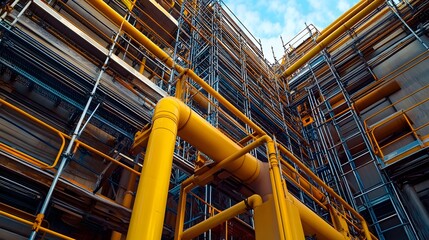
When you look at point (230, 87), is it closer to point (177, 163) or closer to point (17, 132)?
point (177, 163)

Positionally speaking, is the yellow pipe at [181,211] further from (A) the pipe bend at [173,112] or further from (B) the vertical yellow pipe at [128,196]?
(B) the vertical yellow pipe at [128,196]

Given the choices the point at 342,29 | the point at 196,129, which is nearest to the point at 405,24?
the point at 342,29

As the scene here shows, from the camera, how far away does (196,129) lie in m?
3.90

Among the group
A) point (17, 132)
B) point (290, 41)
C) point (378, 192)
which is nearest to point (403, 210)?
point (378, 192)

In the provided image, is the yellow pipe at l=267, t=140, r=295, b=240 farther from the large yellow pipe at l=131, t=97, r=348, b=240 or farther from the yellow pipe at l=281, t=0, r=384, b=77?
the yellow pipe at l=281, t=0, r=384, b=77

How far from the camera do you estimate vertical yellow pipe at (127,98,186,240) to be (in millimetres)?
2490

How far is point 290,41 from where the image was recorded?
15.2 m

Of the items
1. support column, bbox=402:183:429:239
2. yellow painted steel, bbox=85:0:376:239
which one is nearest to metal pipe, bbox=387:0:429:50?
support column, bbox=402:183:429:239

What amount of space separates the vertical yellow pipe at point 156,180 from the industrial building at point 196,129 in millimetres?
13

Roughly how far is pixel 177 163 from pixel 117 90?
1.65m

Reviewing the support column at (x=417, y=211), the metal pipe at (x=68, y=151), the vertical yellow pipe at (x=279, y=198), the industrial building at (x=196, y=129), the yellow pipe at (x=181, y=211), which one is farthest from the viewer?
the support column at (x=417, y=211)

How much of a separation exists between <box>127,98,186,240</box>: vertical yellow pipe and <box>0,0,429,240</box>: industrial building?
0.01m

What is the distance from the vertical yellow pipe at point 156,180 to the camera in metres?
2.49

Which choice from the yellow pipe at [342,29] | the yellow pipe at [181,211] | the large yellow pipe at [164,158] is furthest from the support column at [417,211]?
the yellow pipe at [342,29]
